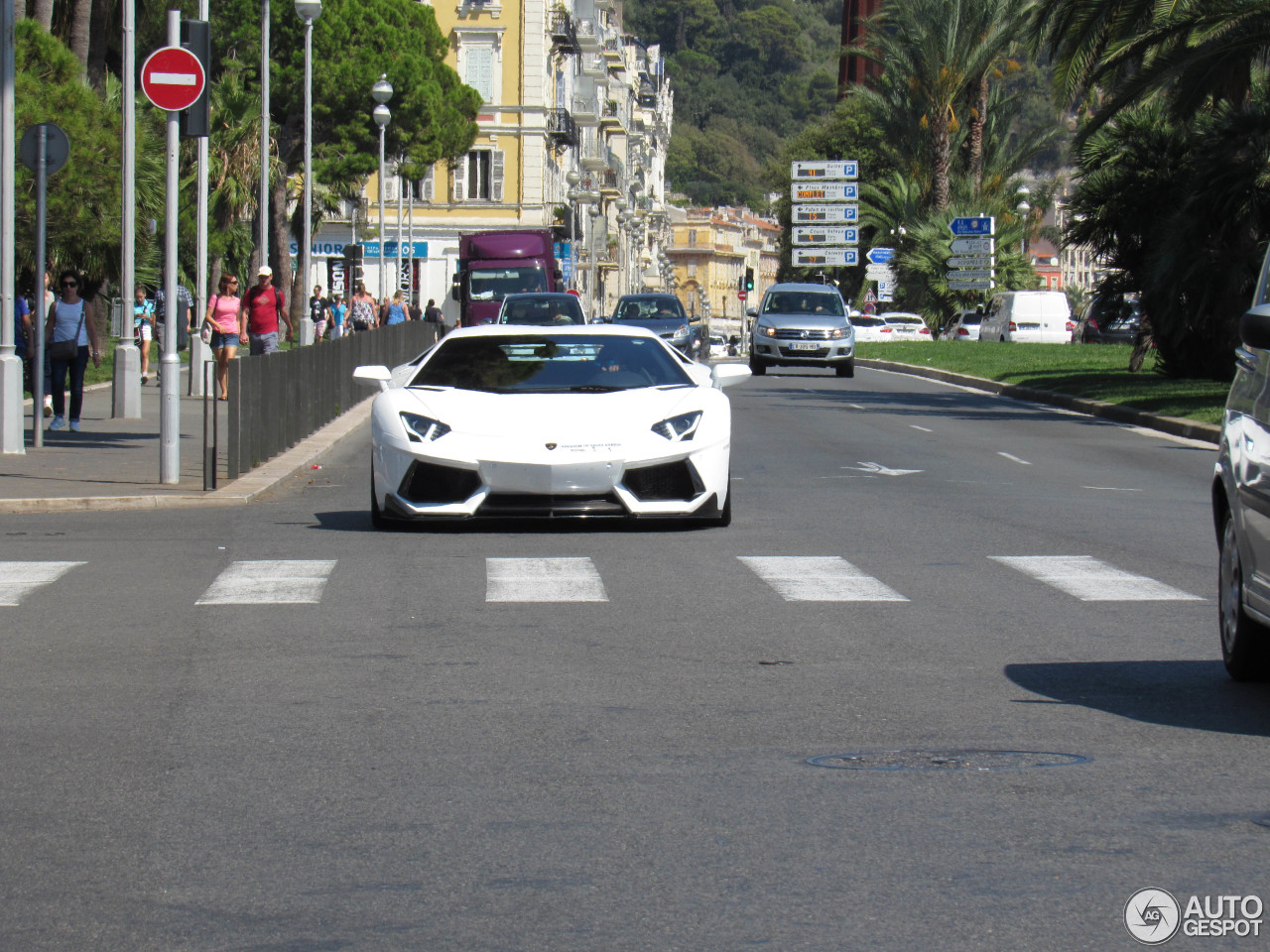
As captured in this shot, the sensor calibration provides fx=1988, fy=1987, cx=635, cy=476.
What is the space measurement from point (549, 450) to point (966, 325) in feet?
171

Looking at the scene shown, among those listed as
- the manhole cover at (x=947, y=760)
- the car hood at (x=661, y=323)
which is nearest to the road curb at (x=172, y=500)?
the manhole cover at (x=947, y=760)

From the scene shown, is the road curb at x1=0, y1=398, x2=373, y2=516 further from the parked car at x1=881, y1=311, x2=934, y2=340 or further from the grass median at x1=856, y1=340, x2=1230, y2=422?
the parked car at x1=881, y1=311, x2=934, y2=340

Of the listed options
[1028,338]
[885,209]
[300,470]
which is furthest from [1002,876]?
[885,209]

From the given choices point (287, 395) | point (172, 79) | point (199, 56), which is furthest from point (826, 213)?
point (172, 79)

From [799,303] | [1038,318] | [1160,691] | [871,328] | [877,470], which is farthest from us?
[871,328]

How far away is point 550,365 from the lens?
13.6 metres

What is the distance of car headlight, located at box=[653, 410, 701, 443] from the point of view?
1253 cm

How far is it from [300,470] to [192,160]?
138ft

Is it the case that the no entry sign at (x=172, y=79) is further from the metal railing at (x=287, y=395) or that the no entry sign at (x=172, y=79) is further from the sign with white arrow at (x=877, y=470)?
the sign with white arrow at (x=877, y=470)

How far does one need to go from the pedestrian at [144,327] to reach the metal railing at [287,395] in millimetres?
5137

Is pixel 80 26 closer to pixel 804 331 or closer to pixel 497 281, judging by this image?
pixel 804 331

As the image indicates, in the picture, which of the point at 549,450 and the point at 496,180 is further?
the point at 496,180

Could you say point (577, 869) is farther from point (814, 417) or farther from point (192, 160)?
point (192, 160)

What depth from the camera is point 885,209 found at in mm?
77812
